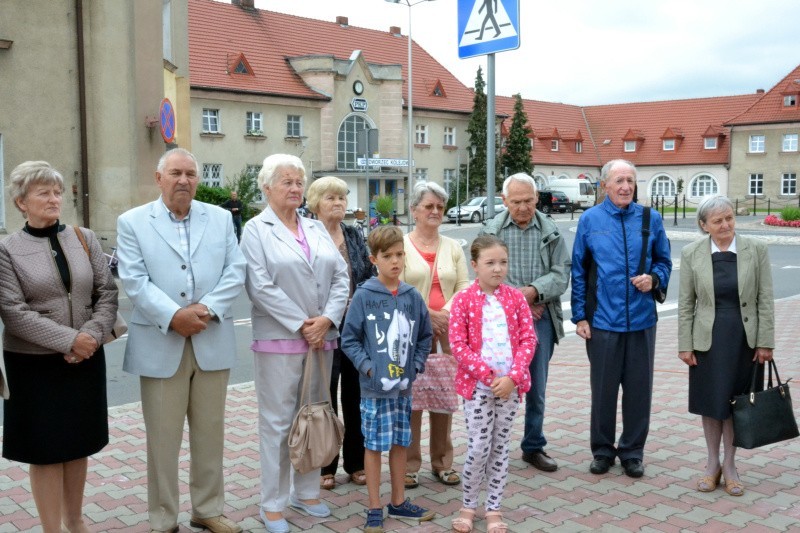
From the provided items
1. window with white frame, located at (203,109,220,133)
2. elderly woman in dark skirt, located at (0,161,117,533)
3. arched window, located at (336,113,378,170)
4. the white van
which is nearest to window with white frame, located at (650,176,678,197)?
the white van

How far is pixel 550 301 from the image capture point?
19.4 feet

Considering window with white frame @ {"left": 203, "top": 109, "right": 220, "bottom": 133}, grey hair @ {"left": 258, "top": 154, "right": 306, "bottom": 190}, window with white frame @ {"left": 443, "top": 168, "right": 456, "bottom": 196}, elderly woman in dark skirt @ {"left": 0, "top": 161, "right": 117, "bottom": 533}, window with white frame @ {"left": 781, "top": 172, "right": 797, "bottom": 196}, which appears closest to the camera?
elderly woman in dark skirt @ {"left": 0, "top": 161, "right": 117, "bottom": 533}

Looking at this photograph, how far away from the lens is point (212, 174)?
4466 cm

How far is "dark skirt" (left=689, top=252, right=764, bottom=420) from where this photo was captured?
17.9ft

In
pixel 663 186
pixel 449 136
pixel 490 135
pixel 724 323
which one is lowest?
pixel 724 323

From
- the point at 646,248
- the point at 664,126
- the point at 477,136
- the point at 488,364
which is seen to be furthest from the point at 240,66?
the point at 488,364

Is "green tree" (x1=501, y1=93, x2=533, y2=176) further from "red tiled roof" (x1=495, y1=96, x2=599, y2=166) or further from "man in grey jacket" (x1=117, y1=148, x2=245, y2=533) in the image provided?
"man in grey jacket" (x1=117, y1=148, x2=245, y2=533)

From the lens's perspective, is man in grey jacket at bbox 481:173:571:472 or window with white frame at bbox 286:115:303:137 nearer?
man in grey jacket at bbox 481:173:571:472

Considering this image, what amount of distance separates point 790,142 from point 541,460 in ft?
228

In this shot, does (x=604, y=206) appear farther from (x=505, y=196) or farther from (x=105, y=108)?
(x=105, y=108)

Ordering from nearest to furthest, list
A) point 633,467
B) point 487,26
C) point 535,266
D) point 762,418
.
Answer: point 762,418
point 633,467
point 535,266
point 487,26

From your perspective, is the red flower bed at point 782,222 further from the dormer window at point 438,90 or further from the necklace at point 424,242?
the necklace at point 424,242

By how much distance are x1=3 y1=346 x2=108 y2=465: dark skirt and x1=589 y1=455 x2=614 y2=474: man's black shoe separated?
3.37m

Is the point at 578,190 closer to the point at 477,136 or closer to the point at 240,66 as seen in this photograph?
the point at 477,136
